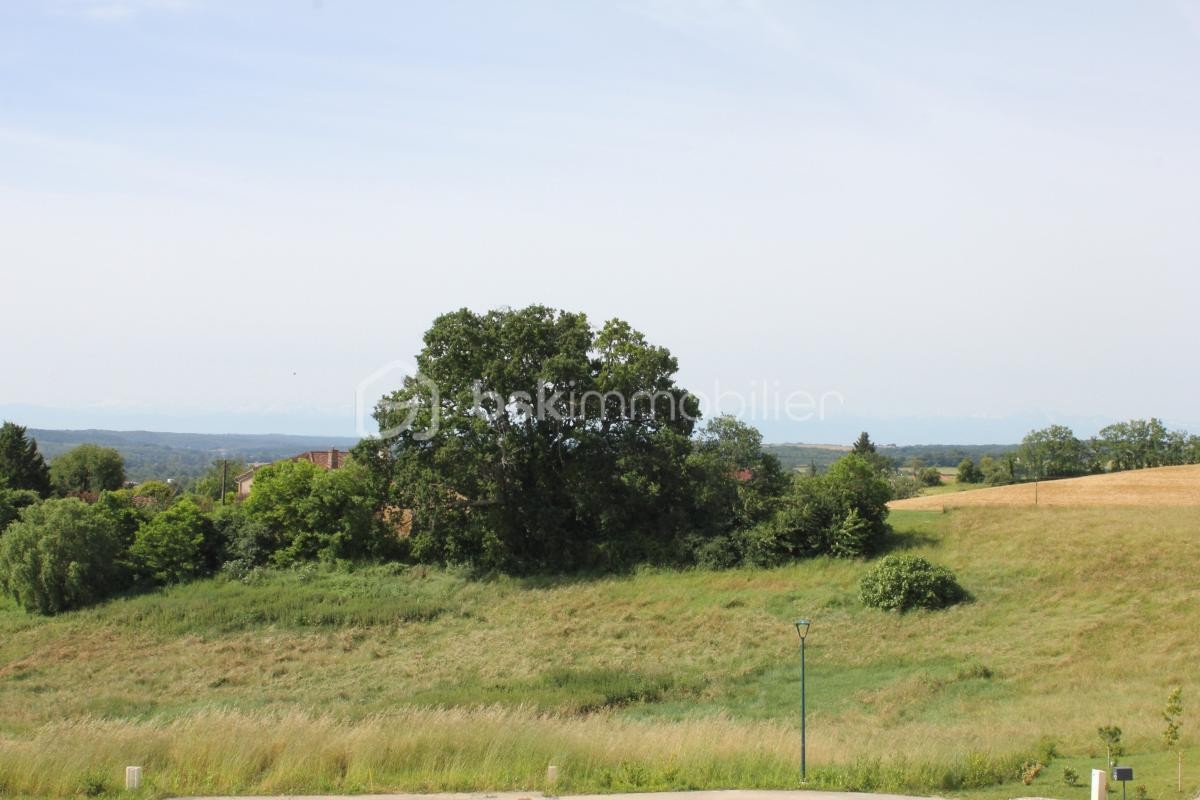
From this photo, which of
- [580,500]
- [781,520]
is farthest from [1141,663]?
[580,500]

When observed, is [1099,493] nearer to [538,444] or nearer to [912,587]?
[912,587]

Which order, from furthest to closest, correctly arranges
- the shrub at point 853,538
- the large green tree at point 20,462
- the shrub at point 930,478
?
the shrub at point 930,478 → the large green tree at point 20,462 → the shrub at point 853,538

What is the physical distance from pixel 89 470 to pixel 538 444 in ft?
182

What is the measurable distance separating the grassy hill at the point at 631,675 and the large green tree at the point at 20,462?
2588 centimetres

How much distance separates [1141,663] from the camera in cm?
2509

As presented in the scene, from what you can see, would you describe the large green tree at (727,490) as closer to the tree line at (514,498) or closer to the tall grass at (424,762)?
the tree line at (514,498)

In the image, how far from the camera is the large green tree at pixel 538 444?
4003cm

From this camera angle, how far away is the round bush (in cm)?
3186

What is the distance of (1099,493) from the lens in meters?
46.5

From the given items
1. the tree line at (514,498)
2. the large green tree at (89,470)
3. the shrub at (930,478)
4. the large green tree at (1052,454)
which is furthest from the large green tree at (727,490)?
the large green tree at (89,470)

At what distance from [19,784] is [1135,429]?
76.2 meters

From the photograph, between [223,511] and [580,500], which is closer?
[580,500]

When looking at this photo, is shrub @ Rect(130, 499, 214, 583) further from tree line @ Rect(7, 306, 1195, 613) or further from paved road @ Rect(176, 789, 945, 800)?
paved road @ Rect(176, 789, 945, 800)

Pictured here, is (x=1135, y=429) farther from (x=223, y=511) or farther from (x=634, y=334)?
(x=223, y=511)
